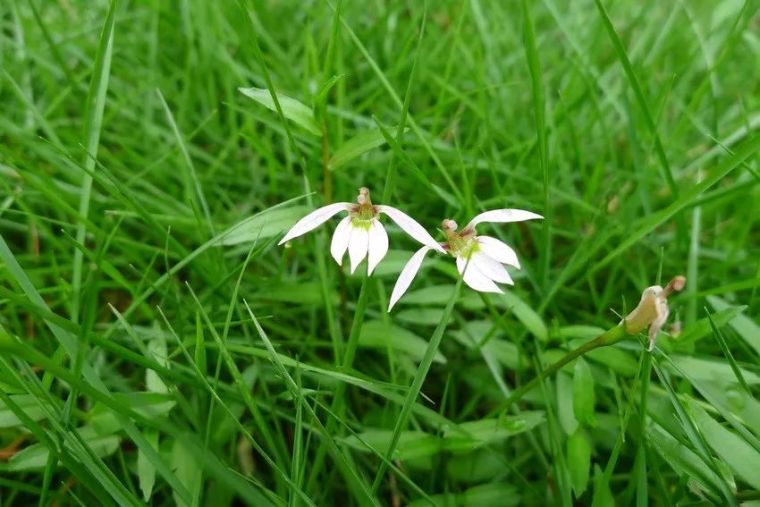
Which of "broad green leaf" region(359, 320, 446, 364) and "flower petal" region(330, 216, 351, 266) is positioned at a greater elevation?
"flower petal" region(330, 216, 351, 266)

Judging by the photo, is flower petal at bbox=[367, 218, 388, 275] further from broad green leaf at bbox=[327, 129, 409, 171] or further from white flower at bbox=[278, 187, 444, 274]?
broad green leaf at bbox=[327, 129, 409, 171]

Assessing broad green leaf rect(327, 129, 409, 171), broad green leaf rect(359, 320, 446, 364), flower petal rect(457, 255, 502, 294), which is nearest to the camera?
flower petal rect(457, 255, 502, 294)

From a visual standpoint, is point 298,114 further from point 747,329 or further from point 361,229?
point 747,329

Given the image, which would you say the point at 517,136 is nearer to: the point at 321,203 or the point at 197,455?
the point at 321,203

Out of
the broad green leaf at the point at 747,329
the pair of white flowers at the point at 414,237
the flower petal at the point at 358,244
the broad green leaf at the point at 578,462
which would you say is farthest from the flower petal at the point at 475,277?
the broad green leaf at the point at 747,329

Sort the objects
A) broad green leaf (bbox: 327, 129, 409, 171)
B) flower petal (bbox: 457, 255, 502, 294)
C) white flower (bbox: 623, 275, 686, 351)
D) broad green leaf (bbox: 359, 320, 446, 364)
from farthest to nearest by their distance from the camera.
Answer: broad green leaf (bbox: 359, 320, 446, 364), broad green leaf (bbox: 327, 129, 409, 171), flower petal (bbox: 457, 255, 502, 294), white flower (bbox: 623, 275, 686, 351)

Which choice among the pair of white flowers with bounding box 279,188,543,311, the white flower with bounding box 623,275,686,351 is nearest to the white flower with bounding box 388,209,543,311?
the pair of white flowers with bounding box 279,188,543,311

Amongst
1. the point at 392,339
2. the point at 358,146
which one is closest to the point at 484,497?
the point at 392,339

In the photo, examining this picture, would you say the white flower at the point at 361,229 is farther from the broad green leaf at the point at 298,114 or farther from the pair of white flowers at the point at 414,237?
the broad green leaf at the point at 298,114

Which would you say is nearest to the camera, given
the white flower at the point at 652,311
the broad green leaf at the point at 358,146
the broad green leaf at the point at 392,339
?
the white flower at the point at 652,311

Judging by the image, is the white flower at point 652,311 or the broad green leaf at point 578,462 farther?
the broad green leaf at point 578,462
